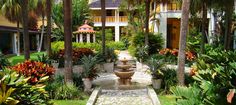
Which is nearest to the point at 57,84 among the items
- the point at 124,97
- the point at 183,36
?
the point at 124,97

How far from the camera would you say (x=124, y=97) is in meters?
13.8

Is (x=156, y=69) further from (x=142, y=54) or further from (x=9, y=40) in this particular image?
(x=9, y=40)

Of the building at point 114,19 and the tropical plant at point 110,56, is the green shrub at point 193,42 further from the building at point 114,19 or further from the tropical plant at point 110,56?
the building at point 114,19

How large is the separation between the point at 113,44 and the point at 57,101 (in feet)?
101

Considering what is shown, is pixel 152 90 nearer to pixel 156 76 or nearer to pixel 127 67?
pixel 156 76

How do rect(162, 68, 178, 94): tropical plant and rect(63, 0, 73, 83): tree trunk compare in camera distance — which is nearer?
rect(63, 0, 73, 83): tree trunk

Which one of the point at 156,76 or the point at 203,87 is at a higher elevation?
the point at 203,87

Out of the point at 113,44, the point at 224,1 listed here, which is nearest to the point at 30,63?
the point at 224,1

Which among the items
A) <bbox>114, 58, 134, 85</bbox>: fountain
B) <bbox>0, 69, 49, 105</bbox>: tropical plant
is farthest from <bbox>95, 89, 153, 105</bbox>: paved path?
<bbox>0, 69, 49, 105</bbox>: tropical plant

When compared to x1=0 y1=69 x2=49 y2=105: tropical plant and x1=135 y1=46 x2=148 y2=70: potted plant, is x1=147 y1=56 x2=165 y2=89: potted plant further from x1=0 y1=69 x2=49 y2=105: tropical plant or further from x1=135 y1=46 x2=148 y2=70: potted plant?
x1=0 y1=69 x2=49 y2=105: tropical plant

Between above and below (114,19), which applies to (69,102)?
below

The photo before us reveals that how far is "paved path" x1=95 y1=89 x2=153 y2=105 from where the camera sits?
42.3 ft

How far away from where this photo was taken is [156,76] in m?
15.6

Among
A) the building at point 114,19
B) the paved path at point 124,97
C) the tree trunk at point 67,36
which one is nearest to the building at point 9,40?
the building at point 114,19
